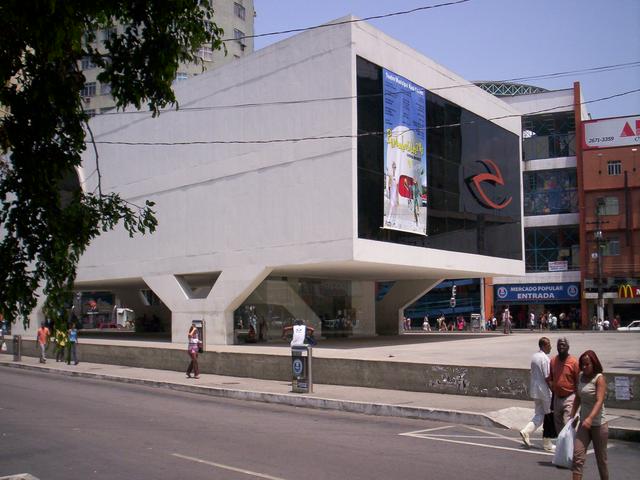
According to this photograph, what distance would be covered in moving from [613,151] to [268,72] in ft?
123

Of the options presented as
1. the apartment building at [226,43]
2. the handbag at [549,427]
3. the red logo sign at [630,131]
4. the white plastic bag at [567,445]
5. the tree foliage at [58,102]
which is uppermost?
the apartment building at [226,43]

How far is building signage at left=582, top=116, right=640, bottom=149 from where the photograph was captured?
59500 millimetres

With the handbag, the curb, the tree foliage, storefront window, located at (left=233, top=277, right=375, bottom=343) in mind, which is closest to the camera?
the tree foliage

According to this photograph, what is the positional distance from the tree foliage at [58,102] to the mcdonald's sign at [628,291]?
58.4 meters

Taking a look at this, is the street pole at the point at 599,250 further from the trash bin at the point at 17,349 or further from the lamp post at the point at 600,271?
the trash bin at the point at 17,349

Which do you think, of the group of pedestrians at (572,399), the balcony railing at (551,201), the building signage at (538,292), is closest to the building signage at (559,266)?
the building signage at (538,292)

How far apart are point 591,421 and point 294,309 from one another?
3134 centimetres

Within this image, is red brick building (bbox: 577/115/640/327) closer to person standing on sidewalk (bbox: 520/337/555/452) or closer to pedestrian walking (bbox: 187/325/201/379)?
pedestrian walking (bbox: 187/325/201/379)

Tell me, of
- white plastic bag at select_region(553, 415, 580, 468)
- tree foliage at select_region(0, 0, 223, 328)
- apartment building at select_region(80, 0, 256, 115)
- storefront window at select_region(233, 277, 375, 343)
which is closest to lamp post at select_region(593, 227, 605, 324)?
storefront window at select_region(233, 277, 375, 343)

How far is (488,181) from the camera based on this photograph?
4138 centimetres

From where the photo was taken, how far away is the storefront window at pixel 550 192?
63.3 meters

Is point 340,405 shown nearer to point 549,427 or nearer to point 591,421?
point 549,427

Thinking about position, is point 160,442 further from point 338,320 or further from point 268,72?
point 338,320

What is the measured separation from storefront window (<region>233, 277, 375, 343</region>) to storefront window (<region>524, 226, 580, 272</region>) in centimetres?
2774
